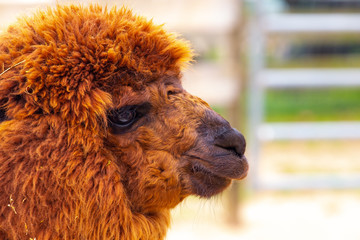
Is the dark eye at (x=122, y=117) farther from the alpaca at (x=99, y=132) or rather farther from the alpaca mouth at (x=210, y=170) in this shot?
the alpaca mouth at (x=210, y=170)

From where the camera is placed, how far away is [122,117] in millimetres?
1987

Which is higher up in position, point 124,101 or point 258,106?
point 124,101

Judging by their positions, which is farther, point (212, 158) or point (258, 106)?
point (258, 106)

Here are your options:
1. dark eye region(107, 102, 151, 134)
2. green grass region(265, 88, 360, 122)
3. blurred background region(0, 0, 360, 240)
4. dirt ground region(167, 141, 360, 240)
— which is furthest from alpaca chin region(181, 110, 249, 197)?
green grass region(265, 88, 360, 122)

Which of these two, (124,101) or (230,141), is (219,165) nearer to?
(230,141)

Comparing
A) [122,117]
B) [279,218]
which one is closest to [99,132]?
[122,117]

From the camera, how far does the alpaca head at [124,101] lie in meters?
1.85

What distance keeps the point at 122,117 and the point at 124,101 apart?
9 cm

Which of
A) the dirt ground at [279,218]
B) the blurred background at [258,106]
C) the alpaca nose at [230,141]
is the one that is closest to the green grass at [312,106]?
the dirt ground at [279,218]

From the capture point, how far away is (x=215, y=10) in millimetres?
4938

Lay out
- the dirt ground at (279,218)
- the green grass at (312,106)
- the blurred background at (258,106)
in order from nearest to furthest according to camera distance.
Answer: the blurred background at (258,106)
the dirt ground at (279,218)
the green grass at (312,106)

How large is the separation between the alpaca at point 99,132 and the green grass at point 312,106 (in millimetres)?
8676

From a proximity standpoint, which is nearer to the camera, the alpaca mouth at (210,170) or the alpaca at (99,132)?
the alpaca at (99,132)

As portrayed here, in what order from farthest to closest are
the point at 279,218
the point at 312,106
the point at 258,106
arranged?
1. the point at 312,106
2. the point at 279,218
3. the point at 258,106
